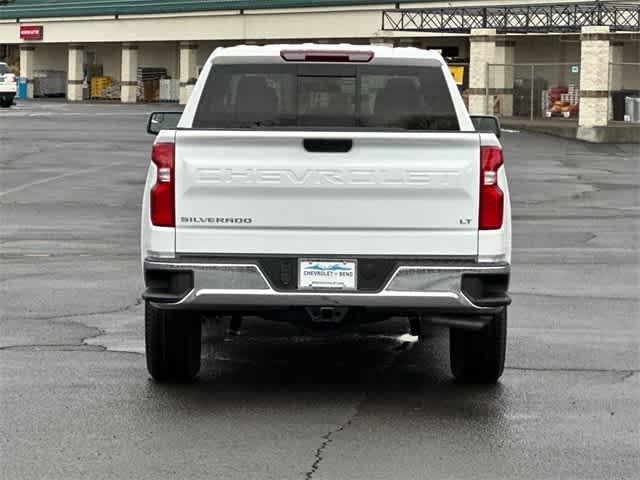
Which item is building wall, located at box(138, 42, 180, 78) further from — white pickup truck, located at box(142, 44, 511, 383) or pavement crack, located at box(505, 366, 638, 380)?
white pickup truck, located at box(142, 44, 511, 383)

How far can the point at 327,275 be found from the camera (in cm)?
909

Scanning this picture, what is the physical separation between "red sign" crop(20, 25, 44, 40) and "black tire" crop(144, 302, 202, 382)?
86.1 m

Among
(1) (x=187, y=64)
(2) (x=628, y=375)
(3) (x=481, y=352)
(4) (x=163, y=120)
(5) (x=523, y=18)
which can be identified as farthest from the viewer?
(1) (x=187, y=64)

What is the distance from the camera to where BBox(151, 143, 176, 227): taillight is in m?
9.04

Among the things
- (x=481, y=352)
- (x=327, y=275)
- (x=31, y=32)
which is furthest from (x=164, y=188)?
(x=31, y=32)

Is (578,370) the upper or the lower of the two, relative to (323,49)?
lower

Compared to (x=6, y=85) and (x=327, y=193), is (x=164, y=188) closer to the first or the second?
(x=327, y=193)

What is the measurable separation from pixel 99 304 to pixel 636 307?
460cm

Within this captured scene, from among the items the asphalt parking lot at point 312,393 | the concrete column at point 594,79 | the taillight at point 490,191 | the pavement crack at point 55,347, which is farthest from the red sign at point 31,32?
the taillight at point 490,191

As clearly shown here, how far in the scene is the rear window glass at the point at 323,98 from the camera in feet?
32.6

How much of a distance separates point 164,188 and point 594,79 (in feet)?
144

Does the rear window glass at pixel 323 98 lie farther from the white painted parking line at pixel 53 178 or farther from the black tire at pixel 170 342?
the white painted parking line at pixel 53 178

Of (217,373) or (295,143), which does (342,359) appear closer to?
(217,373)

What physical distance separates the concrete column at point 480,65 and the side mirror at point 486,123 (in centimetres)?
4894
